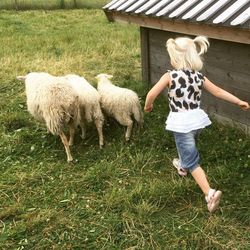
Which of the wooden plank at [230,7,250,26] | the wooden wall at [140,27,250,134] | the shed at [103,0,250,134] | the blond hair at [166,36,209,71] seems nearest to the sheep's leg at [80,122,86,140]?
the shed at [103,0,250,134]

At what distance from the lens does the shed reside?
4.62 m

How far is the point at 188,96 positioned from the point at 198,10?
55.7 inches

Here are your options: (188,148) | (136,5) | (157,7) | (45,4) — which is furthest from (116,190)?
(45,4)

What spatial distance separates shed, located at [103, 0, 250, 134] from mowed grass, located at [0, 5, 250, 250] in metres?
0.47

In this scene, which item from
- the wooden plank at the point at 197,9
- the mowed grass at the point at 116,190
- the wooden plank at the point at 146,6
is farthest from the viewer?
the wooden plank at the point at 146,6

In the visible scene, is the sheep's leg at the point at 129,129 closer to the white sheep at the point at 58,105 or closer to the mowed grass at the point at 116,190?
the mowed grass at the point at 116,190

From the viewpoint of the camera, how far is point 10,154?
553cm

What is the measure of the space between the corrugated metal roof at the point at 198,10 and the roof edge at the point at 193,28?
0.18 feet

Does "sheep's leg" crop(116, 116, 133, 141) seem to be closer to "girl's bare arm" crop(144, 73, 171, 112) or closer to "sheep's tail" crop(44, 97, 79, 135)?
"sheep's tail" crop(44, 97, 79, 135)

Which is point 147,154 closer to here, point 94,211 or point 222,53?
point 94,211

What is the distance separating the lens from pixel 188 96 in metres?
4.16

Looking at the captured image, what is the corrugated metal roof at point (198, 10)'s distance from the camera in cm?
457

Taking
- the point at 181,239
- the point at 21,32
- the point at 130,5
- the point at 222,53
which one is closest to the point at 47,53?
the point at 21,32

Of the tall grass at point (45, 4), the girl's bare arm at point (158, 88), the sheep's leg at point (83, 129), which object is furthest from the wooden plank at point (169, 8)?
the tall grass at point (45, 4)
